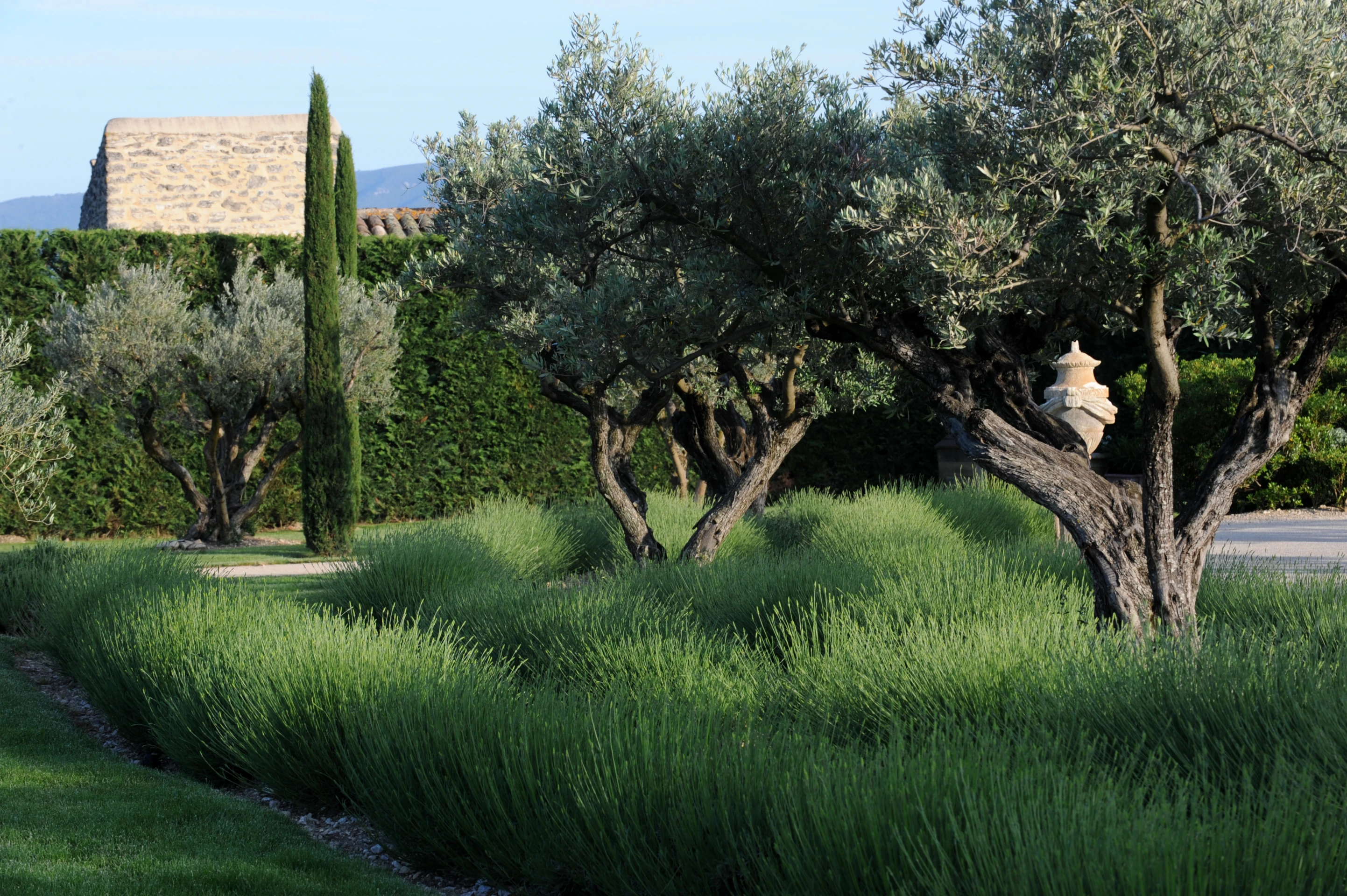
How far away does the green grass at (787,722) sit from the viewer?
2.42 metres

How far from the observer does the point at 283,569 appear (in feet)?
35.0

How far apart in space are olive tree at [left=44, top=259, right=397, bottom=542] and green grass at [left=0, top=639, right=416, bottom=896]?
25.7 ft

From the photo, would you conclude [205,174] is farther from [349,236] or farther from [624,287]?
[624,287]

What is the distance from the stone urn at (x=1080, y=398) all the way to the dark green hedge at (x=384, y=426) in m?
6.43

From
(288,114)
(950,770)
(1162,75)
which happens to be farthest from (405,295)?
(288,114)

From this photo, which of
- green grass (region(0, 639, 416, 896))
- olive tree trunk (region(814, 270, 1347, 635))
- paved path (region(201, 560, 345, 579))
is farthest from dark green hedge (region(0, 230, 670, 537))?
olive tree trunk (region(814, 270, 1347, 635))

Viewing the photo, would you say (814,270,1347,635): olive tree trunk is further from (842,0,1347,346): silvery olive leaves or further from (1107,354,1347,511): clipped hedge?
(1107,354,1347,511): clipped hedge

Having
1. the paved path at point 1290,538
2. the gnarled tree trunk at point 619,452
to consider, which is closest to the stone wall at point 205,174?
the gnarled tree trunk at point 619,452

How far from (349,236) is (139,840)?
9.66 metres

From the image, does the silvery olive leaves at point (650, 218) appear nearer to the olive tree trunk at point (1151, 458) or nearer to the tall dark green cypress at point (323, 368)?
the olive tree trunk at point (1151, 458)

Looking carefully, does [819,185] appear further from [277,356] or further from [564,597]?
[277,356]

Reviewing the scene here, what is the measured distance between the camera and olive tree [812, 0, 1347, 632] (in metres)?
4.40

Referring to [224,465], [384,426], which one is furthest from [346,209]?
[224,465]

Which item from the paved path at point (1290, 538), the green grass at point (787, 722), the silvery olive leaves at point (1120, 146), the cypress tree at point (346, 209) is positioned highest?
the cypress tree at point (346, 209)
